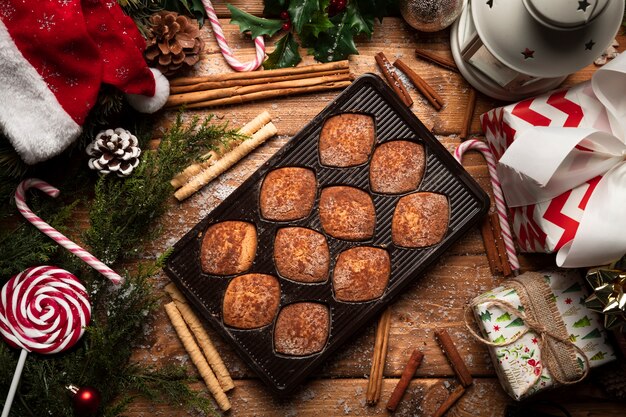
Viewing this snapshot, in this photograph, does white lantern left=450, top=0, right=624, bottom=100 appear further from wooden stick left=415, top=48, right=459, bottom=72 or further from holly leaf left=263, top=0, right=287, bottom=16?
holly leaf left=263, top=0, right=287, bottom=16

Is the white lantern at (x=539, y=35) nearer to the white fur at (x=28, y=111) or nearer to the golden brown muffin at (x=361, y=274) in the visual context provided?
the golden brown muffin at (x=361, y=274)

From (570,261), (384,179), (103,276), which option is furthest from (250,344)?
(570,261)

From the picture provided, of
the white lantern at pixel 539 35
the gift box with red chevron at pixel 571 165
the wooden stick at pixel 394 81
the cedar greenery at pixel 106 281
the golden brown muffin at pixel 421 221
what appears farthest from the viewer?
the wooden stick at pixel 394 81

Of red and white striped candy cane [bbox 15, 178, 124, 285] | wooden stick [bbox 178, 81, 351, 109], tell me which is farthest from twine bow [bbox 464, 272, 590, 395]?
red and white striped candy cane [bbox 15, 178, 124, 285]

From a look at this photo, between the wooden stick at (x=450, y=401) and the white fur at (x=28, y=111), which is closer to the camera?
the white fur at (x=28, y=111)

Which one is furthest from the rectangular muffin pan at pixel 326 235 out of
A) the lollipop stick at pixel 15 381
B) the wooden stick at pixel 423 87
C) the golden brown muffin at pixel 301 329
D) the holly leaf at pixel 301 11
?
the lollipop stick at pixel 15 381

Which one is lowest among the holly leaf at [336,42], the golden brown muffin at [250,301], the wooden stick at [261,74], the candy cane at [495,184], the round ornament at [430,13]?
the golden brown muffin at [250,301]
